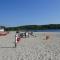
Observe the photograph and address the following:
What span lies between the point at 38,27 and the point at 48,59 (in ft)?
540

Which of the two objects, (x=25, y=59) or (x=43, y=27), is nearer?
(x=25, y=59)

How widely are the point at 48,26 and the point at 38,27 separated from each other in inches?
408

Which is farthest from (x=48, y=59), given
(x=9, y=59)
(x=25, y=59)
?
(x=9, y=59)

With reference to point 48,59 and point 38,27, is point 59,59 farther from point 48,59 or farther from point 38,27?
point 38,27

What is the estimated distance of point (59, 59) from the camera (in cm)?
1065

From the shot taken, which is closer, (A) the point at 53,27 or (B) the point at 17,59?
(B) the point at 17,59

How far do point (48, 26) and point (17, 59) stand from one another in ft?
520

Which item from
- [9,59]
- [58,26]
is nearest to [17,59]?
[9,59]

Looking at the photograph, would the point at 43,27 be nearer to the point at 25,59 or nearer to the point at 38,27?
the point at 38,27

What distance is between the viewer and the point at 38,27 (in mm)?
175000

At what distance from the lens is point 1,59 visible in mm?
10734

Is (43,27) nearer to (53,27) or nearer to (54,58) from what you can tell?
(53,27)

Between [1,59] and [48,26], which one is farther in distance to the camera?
[48,26]

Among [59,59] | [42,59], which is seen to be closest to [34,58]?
[42,59]
